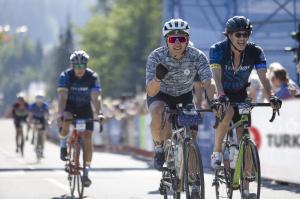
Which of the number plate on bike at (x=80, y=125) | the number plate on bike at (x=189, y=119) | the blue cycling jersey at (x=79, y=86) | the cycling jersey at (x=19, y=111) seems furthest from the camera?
Result: the cycling jersey at (x=19, y=111)

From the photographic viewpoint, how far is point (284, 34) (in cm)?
1941

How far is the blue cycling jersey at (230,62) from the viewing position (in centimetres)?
875

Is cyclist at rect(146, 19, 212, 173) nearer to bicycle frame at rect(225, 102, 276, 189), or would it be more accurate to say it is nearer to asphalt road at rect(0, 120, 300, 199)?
bicycle frame at rect(225, 102, 276, 189)

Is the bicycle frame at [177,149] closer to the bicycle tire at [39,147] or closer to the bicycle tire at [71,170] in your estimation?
the bicycle tire at [71,170]

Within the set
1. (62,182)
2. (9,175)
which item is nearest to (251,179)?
(62,182)

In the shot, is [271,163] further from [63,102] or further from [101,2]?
[101,2]

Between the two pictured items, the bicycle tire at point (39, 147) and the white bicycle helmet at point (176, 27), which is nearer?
the white bicycle helmet at point (176, 27)

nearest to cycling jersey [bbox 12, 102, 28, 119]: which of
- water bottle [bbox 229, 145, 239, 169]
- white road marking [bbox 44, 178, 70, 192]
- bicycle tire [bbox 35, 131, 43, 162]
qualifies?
bicycle tire [bbox 35, 131, 43, 162]

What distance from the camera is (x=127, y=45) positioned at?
82750 mm

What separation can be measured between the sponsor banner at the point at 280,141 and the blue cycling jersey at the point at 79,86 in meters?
2.86

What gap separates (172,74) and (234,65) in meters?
0.68

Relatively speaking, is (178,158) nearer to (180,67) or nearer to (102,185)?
(180,67)

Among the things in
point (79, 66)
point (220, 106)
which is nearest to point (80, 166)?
point (79, 66)

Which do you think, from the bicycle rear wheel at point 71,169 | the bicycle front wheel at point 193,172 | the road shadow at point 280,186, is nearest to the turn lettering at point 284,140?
the road shadow at point 280,186
